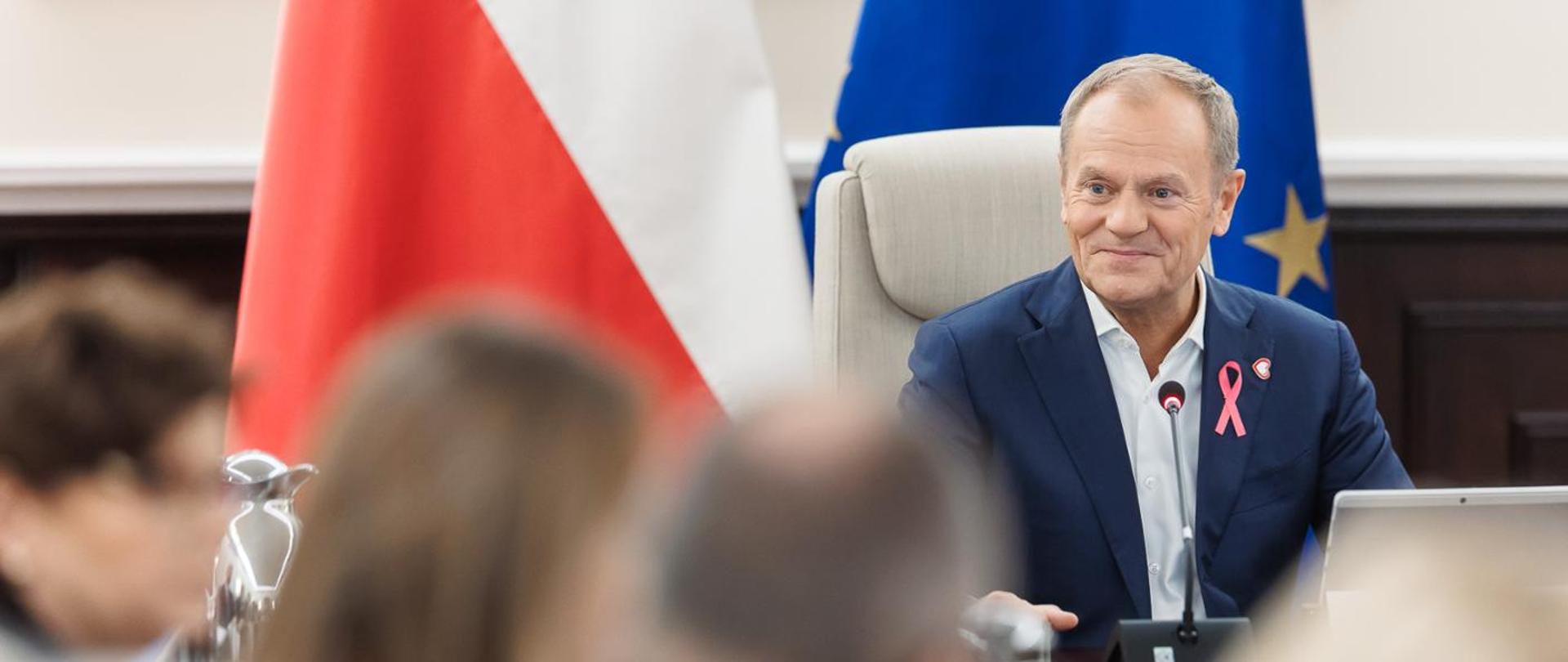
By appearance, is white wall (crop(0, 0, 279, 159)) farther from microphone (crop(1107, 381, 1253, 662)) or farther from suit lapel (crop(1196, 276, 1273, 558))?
microphone (crop(1107, 381, 1253, 662))

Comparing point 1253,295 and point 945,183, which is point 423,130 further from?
point 1253,295

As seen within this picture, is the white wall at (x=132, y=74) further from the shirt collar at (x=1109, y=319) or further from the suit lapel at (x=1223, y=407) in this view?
the suit lapel at (x=1223, y=407)

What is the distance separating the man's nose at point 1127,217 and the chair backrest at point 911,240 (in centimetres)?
23

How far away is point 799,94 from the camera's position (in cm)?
324

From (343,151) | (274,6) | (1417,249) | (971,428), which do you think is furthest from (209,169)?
(1417,249)

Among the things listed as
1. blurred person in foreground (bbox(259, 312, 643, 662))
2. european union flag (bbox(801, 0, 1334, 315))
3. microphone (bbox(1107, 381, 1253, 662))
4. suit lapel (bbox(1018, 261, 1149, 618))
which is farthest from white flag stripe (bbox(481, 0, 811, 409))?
blurred person in foreground (bbox(259, 312, 643, 662))

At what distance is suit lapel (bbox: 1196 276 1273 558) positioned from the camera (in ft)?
6.93

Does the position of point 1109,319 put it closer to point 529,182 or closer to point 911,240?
point 911,240

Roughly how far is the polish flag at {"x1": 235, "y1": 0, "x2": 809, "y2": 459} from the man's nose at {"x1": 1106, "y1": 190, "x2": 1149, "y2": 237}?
2.20 ft

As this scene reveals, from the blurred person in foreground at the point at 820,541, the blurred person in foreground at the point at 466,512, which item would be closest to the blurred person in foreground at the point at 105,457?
the blurred person in foreground at the point at 466,512

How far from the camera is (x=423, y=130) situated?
108 inches

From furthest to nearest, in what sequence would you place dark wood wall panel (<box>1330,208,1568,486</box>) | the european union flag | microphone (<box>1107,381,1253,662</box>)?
dark wood wall panel (<box>1330,208,1568,486</box>), the european union flag, microphone (<box>1107,381,1253,662</box>)

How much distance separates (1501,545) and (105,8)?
10.0 ft

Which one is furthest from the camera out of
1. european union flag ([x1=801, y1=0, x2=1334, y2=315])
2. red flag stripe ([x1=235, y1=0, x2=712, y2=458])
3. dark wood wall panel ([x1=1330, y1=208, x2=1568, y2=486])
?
dark wood wall panel ([x1=1330, y1=208, x2=1568, y2=486])
